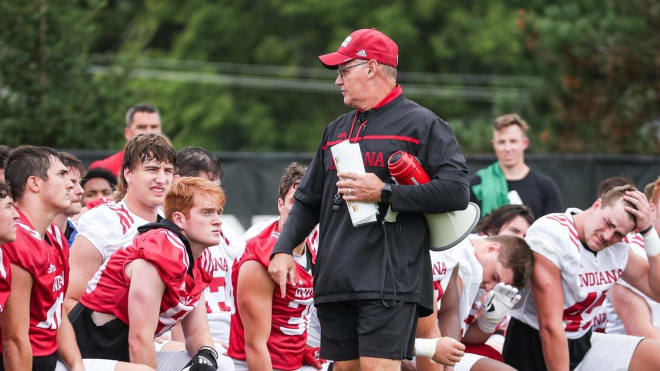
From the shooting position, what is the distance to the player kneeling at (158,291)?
476cm

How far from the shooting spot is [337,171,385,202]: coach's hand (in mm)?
4273

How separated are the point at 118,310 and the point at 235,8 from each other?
906 inches

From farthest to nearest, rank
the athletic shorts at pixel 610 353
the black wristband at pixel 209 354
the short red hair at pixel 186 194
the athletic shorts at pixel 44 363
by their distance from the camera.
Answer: the athletic shorts at pixel 610 353, the short red hair at pixel 186 194, the black wristband at pixel 209 354, the athletic shorts at pixel 44 363

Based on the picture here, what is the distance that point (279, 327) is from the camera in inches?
215

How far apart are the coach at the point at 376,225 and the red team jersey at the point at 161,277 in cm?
56

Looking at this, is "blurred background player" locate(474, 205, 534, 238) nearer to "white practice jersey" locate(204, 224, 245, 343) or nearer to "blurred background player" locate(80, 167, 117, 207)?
"white practice jersey" locate(204, 224, 245, 343)

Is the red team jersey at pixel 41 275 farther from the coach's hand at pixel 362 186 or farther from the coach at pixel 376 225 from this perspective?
the coach's hand at pixel 362 186

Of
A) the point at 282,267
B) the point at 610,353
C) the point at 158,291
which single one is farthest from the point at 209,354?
the point at 610,353

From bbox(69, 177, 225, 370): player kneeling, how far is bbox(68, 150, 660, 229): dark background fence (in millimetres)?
4186

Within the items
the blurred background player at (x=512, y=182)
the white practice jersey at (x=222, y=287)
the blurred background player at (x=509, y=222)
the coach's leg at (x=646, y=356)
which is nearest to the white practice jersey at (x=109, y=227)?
the white practice jersey at (x=222, y=287)

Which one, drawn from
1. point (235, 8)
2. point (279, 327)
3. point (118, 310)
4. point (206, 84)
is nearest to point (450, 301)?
point (279, 327)

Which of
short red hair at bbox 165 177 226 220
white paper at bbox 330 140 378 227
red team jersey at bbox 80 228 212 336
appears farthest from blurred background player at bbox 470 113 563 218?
white paper at bbox 330 140 378 227

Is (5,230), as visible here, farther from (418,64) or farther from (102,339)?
(418,64)

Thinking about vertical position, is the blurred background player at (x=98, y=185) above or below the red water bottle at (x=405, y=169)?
below
